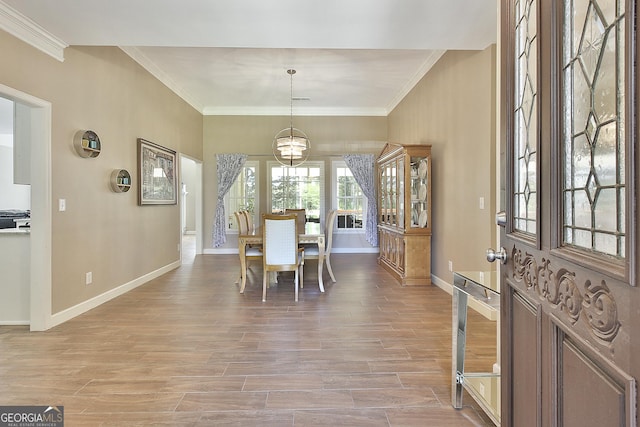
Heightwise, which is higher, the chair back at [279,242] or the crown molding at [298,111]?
the crown molding at [298,111]

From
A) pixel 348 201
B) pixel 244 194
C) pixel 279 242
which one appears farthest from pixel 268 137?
pixel 279 242

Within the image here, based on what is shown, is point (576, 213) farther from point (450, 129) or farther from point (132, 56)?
point (132, 56)

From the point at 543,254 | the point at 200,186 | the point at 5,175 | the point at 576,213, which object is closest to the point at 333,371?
the point at 543,254

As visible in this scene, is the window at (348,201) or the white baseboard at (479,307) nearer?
the white baseboard at (479,307)

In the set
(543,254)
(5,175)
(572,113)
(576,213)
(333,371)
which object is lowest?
(333,371)

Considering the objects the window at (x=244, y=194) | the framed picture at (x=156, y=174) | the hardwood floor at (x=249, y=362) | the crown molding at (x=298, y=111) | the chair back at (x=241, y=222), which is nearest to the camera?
the hardwood floor at (x=249, y=362)

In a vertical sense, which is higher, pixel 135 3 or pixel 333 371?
pixel 135 3

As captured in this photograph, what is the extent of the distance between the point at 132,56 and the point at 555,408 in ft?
16.8

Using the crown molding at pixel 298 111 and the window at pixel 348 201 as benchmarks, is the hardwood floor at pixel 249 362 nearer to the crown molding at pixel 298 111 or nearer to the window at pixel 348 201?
the window at pixel 348 201

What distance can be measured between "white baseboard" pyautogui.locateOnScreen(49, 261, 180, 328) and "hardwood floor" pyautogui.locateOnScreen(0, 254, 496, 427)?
81mm

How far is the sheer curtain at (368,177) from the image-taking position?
23.0 feet

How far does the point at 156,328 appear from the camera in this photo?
2928mm

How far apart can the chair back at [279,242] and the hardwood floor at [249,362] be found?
42 centimetres

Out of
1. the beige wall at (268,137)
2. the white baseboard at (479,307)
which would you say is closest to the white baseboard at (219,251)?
the beige wall at (268,137)
